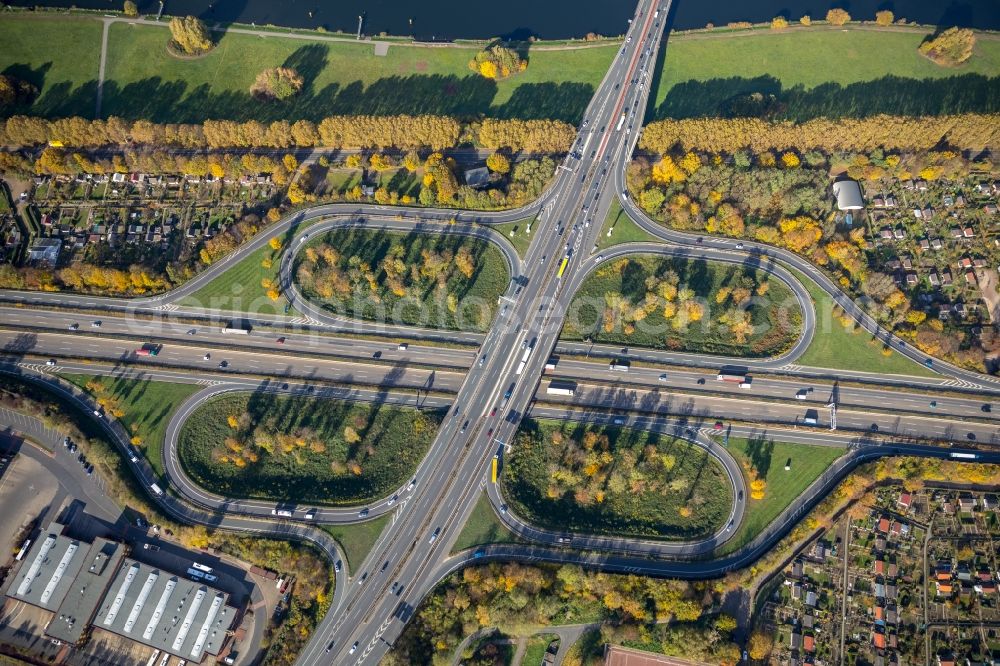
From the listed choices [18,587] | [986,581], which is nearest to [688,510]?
[986,581]

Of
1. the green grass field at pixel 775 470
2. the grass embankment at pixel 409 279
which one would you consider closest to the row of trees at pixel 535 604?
the green grass field at pixel 775 470

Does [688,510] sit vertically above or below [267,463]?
above

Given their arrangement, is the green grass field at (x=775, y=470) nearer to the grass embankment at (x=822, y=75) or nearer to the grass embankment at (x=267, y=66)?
the grass embankment at (x=822, y=75)

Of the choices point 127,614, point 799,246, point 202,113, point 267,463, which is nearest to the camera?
point 127,614

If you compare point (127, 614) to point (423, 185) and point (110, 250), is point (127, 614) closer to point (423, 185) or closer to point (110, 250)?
point (110, 250)

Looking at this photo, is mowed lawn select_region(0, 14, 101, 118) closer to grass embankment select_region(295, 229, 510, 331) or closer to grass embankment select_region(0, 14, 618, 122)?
grass embankment select_region(0, 14, 618, 122)

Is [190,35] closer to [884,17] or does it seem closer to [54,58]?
[54,58]

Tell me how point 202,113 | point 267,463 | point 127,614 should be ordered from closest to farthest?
point 127,614 < point 267,463 < point 202,113

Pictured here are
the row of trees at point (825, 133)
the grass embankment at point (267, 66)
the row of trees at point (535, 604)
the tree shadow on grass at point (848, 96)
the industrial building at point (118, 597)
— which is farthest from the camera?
the grass embankment at point (267, 66)
